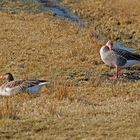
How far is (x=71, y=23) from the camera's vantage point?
120 feet

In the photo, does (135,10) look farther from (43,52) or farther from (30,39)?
(43,52)

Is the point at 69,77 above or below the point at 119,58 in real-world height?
below

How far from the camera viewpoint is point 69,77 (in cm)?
2066

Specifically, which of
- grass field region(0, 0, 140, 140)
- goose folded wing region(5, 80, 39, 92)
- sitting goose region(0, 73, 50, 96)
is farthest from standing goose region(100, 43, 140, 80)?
goose folded wing region(5, 80, 39, 92)

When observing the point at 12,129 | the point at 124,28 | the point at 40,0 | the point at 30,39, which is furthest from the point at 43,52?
the point at 40,0

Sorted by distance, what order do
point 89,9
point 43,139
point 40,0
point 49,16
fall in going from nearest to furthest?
point 43,139 → point 49,16 → point 89,9 → point 40,0

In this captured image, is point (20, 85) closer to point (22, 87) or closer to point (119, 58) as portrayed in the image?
point (22, 87)

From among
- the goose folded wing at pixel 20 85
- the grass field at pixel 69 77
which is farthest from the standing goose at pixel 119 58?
the goose folded wing at pixel 20 85

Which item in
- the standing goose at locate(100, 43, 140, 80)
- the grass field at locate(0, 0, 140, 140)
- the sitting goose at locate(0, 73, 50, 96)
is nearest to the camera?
the grass field at locate(0, 0, 140, 140)

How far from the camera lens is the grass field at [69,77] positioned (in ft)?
40.8

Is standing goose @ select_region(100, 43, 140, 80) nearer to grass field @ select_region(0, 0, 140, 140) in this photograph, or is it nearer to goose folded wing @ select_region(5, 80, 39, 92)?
grass field @ select_region(0, 0, 140, 140)

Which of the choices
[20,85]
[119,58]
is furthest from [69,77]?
[20,85]

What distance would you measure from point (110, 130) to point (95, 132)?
0.35 metres

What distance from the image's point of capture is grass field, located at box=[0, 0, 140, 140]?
1244 centimetres
